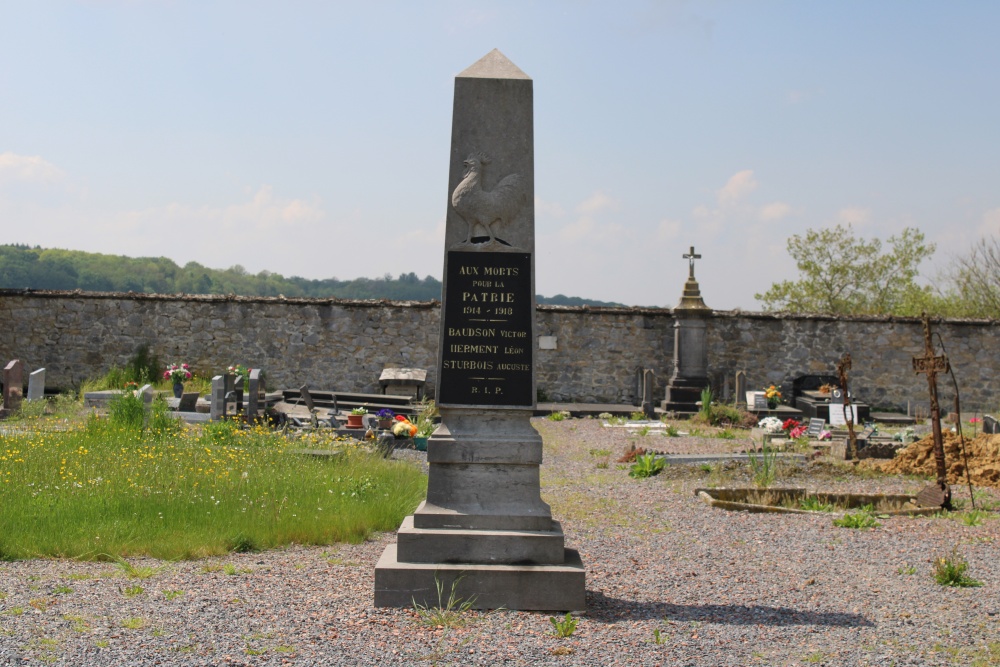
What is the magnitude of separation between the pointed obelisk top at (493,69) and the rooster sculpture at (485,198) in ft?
1.57

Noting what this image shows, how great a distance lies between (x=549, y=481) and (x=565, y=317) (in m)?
11.0

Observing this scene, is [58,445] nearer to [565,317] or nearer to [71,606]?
[71,606]

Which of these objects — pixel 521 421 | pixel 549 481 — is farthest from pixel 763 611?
pixel 549 481

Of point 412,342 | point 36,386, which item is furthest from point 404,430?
point 412,342

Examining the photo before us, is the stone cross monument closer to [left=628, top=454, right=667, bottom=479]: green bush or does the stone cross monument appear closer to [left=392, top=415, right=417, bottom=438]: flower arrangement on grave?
[left=392, top=415, right=417, bottom=438]: flower arrangement on grave

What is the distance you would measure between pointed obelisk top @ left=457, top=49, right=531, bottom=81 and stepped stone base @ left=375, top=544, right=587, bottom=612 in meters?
2.81

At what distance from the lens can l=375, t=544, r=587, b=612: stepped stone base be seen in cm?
511

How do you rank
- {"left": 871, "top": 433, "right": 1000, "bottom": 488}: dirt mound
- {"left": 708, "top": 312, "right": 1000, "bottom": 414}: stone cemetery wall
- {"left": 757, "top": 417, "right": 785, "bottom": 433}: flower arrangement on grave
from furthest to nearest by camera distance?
{"left": 708, "top": 312, "right": 1000, "bottom": 414}: stone cemetery wall → {"left": 757, "top": 417, "right": 785, "bottom": 433}: flower arrangement on grave → {"left": 871, "top": 433, "right": 1000, "bottom": 488}: dirt mound

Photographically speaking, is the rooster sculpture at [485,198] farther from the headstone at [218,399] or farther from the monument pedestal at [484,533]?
the headstone at [218,399]

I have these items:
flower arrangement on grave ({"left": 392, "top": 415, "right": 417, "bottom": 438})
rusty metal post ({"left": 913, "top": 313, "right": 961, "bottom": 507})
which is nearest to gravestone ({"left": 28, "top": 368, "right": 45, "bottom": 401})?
flower arrangement on grave ({"left": 392, "top": 415, "right": 417, "bottom": 438})

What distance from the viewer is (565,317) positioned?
21.2m

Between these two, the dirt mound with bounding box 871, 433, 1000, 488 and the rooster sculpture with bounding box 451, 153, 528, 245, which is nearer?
the rooster sculpture with bounding box 451, 153, 528, 245

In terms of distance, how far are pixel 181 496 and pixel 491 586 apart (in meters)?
3.18

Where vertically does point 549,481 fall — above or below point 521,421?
below
